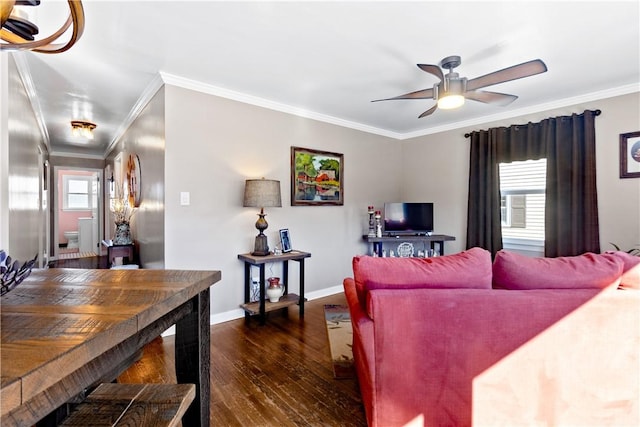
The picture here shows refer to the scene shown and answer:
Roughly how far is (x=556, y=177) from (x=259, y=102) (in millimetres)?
3458

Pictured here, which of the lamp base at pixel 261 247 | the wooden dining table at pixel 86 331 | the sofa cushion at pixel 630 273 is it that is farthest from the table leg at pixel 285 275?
the sofa cushion at pixel 630 273

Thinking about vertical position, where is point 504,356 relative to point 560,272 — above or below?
below

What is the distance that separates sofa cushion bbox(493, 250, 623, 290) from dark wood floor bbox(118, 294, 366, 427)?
110cm

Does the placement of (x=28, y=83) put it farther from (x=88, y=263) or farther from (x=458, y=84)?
(x=458, y=84)

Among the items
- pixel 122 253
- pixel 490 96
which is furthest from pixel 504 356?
pixel 122 253

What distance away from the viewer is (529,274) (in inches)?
59.6

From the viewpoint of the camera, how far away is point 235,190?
3307 millimetres

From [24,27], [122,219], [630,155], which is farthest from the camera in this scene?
[122,219]

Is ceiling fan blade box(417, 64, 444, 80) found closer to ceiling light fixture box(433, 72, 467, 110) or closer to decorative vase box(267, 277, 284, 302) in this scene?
ceiling light fixture box(433, 72, 467, 110)

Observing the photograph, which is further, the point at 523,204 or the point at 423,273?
the point at 523,204

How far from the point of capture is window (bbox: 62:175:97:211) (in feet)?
24.8

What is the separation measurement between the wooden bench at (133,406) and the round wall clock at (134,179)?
126 inches

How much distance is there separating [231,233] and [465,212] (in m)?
3.21

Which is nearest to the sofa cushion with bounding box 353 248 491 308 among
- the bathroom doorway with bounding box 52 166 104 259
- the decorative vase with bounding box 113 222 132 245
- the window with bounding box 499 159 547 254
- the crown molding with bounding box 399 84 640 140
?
the window with bounding box 499 159 547 254
